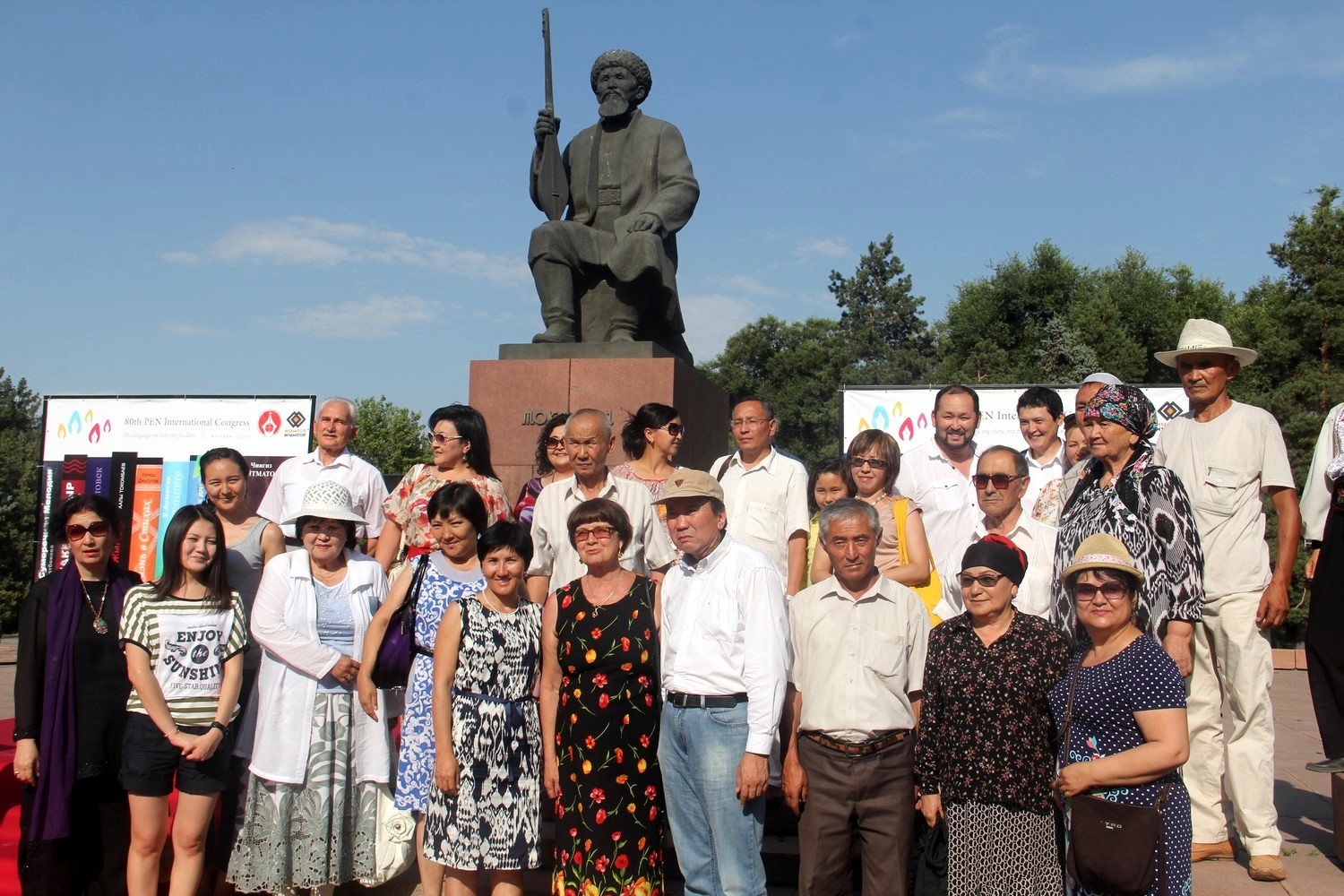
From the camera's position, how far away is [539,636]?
3682mm

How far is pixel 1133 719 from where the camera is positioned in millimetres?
2834

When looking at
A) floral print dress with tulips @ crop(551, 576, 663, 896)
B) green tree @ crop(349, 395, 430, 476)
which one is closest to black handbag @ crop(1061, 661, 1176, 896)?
floral print dress with tulips @ crop(551, 576, 663, 896)

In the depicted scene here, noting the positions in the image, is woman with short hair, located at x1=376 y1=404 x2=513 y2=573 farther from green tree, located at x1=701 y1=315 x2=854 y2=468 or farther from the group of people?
green tree, located at x1=701 y1=315 x2=854 y2=468

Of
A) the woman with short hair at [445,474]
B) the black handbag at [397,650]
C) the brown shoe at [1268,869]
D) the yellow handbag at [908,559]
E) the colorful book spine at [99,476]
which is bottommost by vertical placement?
the brown shoe at [1268,869]

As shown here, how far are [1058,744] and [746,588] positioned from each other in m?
1.00

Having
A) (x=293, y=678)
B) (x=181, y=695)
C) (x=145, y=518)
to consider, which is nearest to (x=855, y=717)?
(x=293, y=678)

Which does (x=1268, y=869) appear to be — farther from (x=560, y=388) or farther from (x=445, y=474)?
(x=560, y=388)

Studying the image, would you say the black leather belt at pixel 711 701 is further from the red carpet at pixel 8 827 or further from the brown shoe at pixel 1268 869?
the red carpet at pixel 8 827

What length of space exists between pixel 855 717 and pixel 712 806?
0.51 m

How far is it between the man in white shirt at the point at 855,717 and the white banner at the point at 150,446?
29.4 feet

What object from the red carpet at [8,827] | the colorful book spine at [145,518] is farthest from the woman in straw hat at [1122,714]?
the colorful book spine at [145,518]

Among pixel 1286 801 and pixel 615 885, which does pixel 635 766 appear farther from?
pixel 1286 801

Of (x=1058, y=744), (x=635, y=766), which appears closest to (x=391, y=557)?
(x=635, y=766)

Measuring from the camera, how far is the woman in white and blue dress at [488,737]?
353 centimetres
